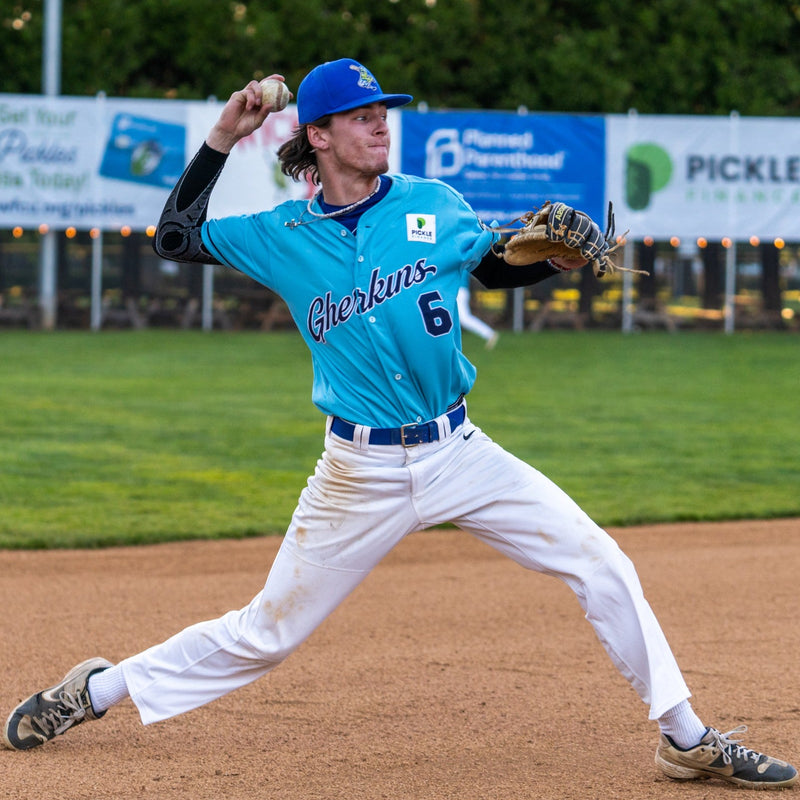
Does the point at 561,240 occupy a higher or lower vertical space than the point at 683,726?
higher

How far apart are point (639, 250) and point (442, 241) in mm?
21635

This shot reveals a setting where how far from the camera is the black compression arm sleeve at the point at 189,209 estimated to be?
4.04m

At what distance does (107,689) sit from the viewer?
4.11 meters

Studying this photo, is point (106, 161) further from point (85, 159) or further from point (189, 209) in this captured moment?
point (189, 209)

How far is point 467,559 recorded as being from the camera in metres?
7.43

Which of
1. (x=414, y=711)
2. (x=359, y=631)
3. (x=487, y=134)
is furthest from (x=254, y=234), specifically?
(x=487, y=134)

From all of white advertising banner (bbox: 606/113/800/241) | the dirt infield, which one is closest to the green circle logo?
white advertising banner (bbox: 606/113/800/241)

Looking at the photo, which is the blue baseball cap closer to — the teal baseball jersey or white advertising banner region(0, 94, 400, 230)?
the teal baseball jersey

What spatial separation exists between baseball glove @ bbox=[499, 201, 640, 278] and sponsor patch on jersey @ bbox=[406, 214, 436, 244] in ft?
0.81

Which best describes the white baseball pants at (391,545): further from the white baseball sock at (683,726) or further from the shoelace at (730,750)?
the shoelace at (730,750)

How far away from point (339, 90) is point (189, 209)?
62 cm

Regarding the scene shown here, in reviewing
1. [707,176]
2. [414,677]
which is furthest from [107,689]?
[707,176]

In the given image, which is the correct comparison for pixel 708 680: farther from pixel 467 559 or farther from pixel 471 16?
pixel 471 16

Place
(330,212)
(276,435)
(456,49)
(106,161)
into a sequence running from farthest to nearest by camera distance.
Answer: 1. (456,49)
2. (106,161)
3. (276,435)
4. (330,212)
